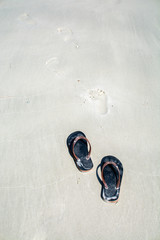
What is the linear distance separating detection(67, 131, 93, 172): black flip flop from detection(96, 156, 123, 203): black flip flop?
0.27 metres

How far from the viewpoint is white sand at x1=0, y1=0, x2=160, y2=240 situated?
2.74 m

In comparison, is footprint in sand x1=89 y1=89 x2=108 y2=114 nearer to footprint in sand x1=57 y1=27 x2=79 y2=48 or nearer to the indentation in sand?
footprint in sand x1=57 y1=27 x2=79 y2=48

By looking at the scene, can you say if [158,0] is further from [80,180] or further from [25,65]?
[80,180]

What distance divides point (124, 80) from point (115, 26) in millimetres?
2079

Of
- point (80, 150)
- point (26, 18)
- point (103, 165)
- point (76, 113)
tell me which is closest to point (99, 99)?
point (76, 113)

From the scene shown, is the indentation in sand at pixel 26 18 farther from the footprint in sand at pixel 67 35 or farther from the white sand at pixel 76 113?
the footprint in sand at pixel 67 35

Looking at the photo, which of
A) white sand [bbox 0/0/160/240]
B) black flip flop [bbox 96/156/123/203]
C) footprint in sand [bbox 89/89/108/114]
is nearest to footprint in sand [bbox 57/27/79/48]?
white sand [bbox 0/0/160/240]

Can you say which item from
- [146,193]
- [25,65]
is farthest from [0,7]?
[146,193]

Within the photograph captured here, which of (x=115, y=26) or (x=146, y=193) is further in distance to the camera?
(x=115, y=26)

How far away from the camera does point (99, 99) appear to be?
12.5 ft

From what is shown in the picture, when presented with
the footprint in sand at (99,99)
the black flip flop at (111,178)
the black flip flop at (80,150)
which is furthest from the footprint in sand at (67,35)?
the black flip flop at (111,178)

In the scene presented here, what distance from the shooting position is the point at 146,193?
294 cm

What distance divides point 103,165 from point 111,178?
0.28 metres

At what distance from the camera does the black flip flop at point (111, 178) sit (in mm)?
2816
